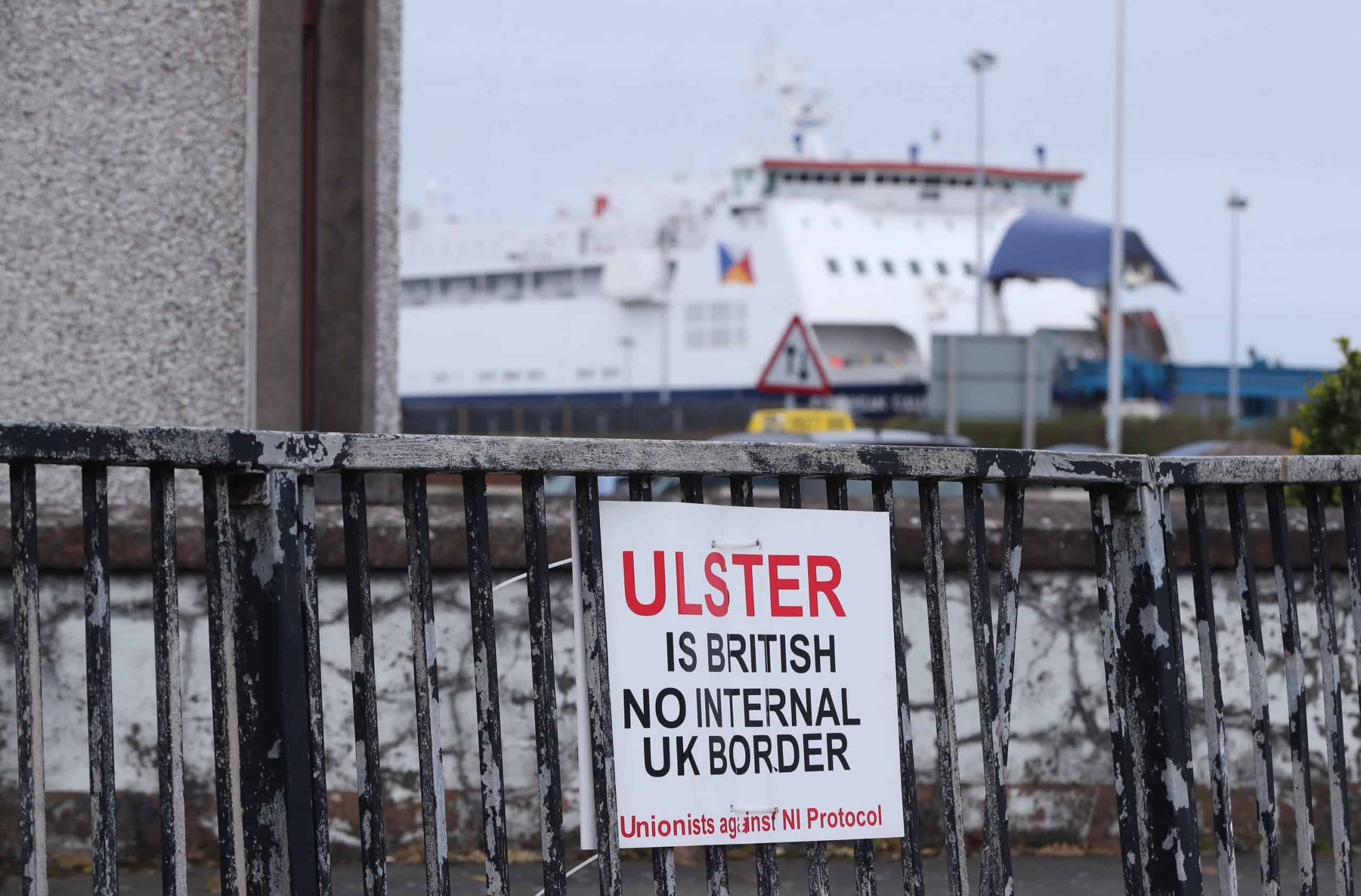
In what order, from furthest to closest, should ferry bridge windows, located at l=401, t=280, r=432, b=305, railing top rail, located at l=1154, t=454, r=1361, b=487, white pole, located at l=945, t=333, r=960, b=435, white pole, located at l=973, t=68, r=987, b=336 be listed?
1. ferry bridge windows, located at l=401, t=280, r=432, b=305
2. white pole, located at l=973, t=68, r=987, b=336
3. white pole, located at l=945, t=333, r=960, b=435
4. railing top rail, located at l=1154, t=454, r=1361, b=487

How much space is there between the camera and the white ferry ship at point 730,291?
173ft

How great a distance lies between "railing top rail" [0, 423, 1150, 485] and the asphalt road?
197cm

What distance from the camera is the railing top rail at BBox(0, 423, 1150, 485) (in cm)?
229

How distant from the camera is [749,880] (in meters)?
4.77

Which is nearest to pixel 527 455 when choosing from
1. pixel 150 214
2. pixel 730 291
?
pixel 150 214

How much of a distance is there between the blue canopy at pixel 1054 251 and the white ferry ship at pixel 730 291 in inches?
274

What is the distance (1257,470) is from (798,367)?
16082 millimetres

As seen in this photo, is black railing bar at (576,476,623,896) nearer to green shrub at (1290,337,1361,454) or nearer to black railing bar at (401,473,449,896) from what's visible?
black railing bar at (401,473,449,896)

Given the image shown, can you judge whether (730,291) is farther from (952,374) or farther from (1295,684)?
(1295,684)

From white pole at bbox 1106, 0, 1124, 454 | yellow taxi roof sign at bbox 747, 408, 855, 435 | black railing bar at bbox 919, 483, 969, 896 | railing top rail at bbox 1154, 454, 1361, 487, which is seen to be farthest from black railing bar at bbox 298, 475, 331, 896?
white pole at bbox 1106, 0, 1124, 454

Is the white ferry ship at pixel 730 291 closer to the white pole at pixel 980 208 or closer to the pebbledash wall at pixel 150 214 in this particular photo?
the white pole at pixel 980 208

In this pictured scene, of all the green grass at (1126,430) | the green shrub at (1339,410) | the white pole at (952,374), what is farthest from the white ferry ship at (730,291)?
the green shrub at (1339,410)

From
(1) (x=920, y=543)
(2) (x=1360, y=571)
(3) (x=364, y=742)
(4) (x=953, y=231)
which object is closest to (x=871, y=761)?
(3) (x=364, y=742)

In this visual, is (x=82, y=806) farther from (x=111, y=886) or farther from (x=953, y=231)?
(x=953, y=231)
